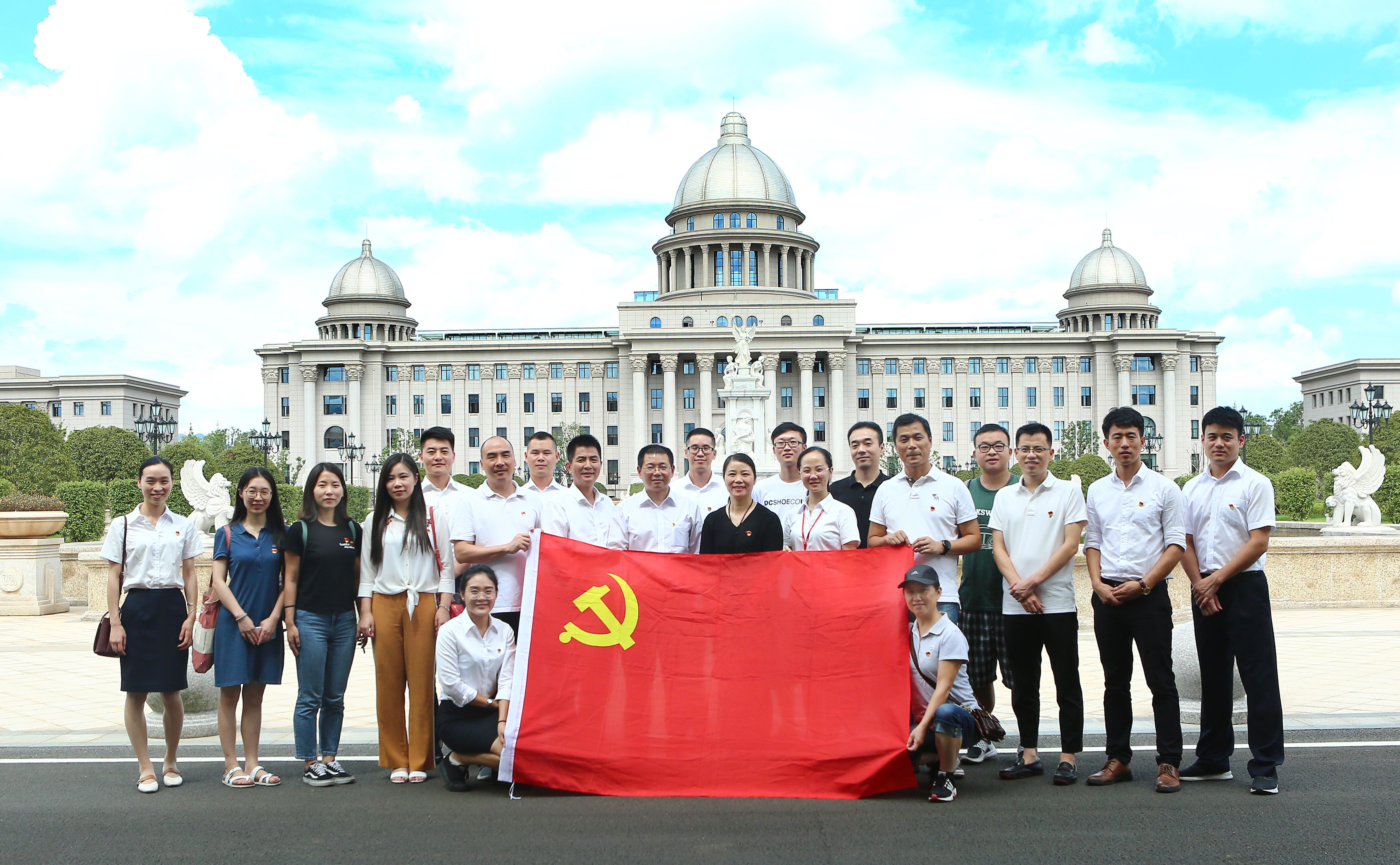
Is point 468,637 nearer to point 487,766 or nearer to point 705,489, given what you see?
point 487,766

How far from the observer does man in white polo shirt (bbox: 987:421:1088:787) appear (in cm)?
792

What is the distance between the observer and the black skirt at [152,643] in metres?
8.01

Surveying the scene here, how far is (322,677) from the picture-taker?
8070 mm

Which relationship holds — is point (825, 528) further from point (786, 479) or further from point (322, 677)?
point (322, 677)

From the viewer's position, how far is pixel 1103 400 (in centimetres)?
9362

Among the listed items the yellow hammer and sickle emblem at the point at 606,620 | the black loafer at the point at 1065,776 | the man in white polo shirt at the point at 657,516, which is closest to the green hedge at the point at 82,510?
the man in white polo shirt at the point at 657,516

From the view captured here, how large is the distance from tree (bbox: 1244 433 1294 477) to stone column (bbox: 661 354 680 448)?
41.0 m

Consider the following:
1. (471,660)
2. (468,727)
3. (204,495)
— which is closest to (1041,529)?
(471,660)

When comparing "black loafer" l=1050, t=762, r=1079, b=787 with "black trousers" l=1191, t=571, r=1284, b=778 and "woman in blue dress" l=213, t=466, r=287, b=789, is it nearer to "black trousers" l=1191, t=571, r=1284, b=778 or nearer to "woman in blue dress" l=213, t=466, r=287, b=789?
"black trousers" l=1191, t=571, r=1284, b=778

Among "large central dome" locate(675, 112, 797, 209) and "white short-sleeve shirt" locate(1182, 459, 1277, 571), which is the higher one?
"large central dome" locate(675, 112, 797, 209)

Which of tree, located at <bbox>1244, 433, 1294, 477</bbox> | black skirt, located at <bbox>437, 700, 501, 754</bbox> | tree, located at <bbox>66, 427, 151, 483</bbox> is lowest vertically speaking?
black skirt, located at <bbox>437, 700, 501, 754</bbox>

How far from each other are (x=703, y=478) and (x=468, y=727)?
317 cm

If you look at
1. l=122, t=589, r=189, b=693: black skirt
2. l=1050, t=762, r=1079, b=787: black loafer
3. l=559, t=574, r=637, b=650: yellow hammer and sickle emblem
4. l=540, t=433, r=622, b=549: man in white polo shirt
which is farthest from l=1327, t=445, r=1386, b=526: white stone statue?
l=122, t=589, r=189, b=693: black skirt

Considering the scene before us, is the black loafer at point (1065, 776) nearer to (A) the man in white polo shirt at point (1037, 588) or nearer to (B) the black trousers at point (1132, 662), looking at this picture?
(A) the man in white polo shirt at point (1037, 588)
